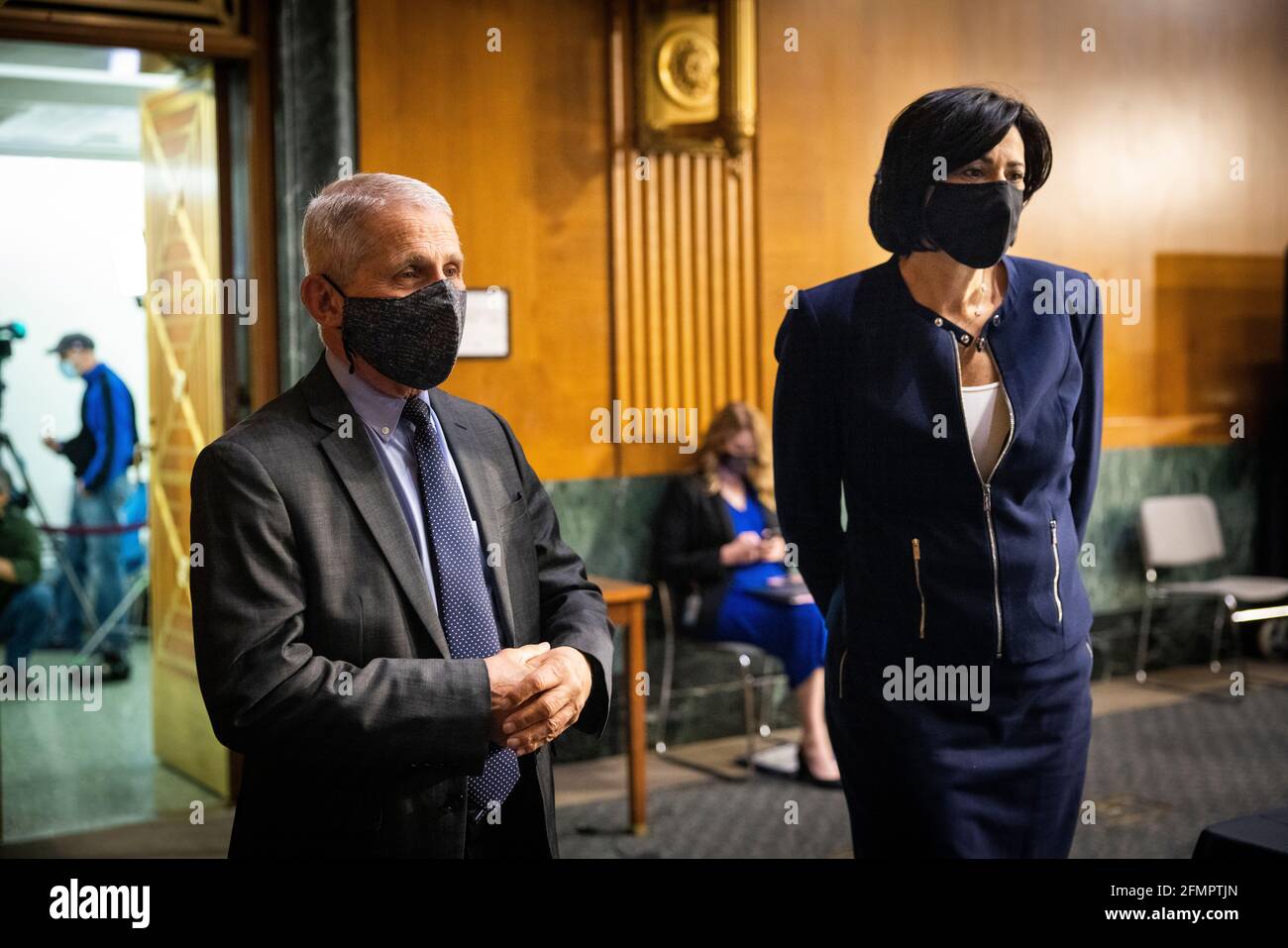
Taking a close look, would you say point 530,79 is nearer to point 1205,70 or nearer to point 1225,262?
point 1205,70

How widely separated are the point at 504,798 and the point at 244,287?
271cm

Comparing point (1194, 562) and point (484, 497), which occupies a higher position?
point (484, 497)

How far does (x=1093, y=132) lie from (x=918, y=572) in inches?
77.4

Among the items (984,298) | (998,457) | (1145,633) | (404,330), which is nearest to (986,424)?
(998,457)

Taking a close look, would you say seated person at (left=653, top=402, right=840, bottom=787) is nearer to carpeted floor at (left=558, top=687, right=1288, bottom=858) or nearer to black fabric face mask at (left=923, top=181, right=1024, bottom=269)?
carpeted floor at (left=558, top=687, right=1288, bottom=858)

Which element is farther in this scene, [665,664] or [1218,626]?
[1218,626]

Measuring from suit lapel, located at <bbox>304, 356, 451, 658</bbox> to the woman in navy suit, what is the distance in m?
0.61

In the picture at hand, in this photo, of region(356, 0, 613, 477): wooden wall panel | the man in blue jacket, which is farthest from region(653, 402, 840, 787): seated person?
the man in blue jacket

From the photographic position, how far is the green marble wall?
4.76 meters

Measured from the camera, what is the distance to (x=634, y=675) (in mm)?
4113

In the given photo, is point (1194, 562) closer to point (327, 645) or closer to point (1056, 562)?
point (1056, 562)

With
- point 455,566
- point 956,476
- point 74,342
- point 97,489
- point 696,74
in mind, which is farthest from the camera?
point 97,489

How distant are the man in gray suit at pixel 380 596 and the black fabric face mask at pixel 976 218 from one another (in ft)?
2.25
